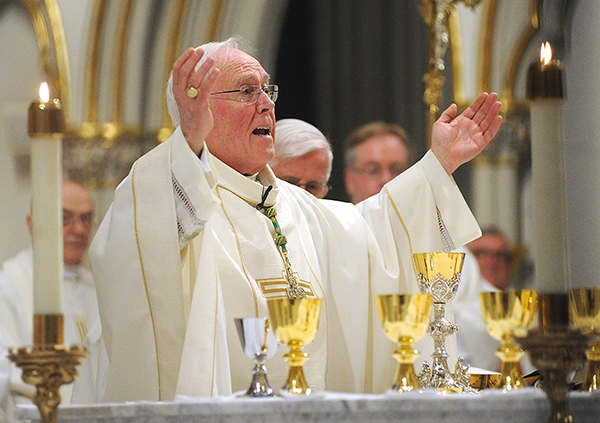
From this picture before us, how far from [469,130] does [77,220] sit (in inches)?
130

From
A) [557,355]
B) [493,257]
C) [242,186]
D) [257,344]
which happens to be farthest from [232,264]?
[493,257]

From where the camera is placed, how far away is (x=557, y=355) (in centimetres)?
215

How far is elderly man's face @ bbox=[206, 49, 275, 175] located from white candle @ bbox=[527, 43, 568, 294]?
1675 millimetres

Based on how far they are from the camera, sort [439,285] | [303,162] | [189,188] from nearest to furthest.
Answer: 1. [439,285]
2. [189,188]
3. [303,162]

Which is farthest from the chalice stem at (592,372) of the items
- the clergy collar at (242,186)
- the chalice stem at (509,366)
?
the clergy collar at (242,186)

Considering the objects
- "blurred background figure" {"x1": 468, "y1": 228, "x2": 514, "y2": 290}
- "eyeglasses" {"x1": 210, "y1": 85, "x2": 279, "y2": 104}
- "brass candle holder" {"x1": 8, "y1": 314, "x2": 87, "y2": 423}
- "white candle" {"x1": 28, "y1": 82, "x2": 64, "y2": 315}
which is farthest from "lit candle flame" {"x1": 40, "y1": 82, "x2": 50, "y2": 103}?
"blurred background figure" {"x1": 468, "y1": 228, "x2": 514, "y2": 290}

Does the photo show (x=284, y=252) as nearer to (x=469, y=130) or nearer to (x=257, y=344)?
(x=469, y=130)

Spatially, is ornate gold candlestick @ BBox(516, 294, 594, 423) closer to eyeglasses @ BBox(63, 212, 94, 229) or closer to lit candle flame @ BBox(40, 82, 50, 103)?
lit candle flame @ BBox(40, 82, 50, 103)

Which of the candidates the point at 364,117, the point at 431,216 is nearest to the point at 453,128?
the point at 431,216

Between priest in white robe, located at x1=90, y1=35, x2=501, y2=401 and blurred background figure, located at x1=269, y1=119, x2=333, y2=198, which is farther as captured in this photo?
blurred background figure, located at x1=269, y1=119, x2=333, y2=198

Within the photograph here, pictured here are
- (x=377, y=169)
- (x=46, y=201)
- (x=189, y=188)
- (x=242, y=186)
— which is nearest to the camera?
(x=46, y=201)

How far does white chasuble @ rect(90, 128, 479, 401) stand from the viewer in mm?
3117

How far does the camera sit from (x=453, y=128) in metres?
3.63

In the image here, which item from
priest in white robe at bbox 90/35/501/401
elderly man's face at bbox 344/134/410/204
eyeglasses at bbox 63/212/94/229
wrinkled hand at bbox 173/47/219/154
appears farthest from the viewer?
eyeglasses at bbox 63/212/94/229
